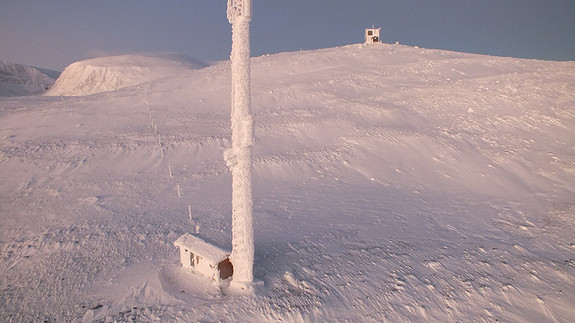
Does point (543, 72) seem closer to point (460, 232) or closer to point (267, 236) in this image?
point (460, 232)

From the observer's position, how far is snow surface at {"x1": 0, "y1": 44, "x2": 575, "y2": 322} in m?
9.25

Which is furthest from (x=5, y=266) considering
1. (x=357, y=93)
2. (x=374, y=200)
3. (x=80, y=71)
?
(x=80, y=71)

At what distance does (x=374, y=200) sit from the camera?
15836mm

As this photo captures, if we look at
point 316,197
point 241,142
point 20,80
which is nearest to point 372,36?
point 316,197

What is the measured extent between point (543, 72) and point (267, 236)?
3128 centimetres

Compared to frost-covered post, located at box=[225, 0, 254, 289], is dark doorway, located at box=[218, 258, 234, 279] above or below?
below

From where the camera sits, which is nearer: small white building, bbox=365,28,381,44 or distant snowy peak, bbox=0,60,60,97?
small white building, bbox=365,28,381,44

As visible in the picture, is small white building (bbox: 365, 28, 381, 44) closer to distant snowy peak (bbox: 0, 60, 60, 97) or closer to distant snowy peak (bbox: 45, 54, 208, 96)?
distant snowy peak (bbox: 45, 54, 208, 96)

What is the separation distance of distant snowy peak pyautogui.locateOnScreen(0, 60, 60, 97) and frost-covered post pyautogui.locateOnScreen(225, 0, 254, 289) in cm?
8673

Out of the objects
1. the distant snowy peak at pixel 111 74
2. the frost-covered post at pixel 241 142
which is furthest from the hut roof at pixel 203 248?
the distant snowy peak at pixel 111 74

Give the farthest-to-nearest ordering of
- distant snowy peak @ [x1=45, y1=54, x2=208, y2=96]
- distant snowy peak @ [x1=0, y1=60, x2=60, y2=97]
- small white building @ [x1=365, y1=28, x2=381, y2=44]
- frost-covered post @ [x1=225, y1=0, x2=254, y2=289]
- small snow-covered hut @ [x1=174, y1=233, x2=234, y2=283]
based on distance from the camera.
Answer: distant snowy peak @ [x1=0, y1=60, x2=60, y2=97], distant snowy peak @ [x1=45, y1=54, x2=208, y2=96], small white building @ [x1=365, y1=28, x2=381, y2=44], small snow-covered hut @ [x1=174, y1=233, x2=234, y2=283], frost-covered post @ [x1=225, y1=0, x2=254, y2=289]

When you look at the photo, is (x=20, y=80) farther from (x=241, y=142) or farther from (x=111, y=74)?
(x=241, y=142)

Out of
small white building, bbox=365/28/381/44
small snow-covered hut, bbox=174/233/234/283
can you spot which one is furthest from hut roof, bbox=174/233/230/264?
small white building, bbox=365/28/381/44

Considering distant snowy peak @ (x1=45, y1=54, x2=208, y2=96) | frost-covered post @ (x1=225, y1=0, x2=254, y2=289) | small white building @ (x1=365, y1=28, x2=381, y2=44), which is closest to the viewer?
frost-covered post @ (x1=225, y1=0, x2=254, y2=289)
